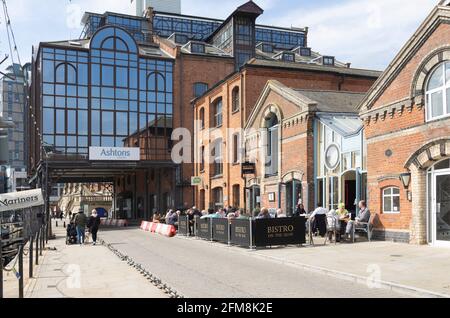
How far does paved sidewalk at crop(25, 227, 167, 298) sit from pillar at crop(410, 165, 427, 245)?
29.8 feet

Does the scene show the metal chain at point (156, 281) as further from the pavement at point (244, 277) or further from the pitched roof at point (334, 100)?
the pitched roof at point (334, 100)

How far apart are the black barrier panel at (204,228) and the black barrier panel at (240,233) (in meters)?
2.92

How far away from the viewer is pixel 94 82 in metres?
41.5

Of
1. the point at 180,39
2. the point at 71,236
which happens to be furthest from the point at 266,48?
the point at 71,236

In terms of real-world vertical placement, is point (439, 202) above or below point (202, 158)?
below

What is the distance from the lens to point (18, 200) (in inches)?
774

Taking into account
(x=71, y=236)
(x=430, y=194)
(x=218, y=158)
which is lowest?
(x=71, y=236)

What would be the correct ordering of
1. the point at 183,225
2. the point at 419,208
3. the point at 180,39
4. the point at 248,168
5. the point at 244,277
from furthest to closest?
Result: the point at 180,39
the point at 248,168
the point at 183,225
the point at 419,208
the point at 244,277

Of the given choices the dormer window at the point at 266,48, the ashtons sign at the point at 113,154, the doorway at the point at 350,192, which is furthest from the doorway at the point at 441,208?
the dormer window at the point at 266,48

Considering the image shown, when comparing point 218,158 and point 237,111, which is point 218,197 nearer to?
point 218,158

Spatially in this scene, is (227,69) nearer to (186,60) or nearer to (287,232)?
(186,60)

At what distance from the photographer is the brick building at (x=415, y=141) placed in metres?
16.0

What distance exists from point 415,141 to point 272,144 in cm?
1147
